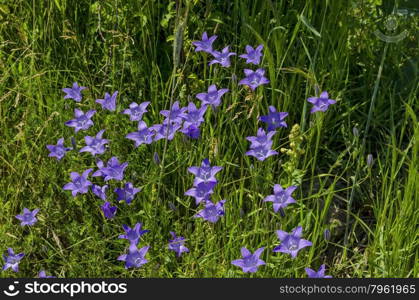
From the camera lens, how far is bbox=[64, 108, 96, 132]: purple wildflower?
2645mm

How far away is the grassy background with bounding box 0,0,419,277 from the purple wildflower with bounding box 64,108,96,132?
0.30 ft

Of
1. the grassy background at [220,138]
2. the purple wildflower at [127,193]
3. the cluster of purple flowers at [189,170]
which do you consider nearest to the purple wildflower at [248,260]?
the cluster of purple flowers at [189,170]

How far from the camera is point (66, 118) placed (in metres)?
2.90

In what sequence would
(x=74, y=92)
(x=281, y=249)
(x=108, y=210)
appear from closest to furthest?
(x=281, y=249)
(x=108, y=210)
(x=74, y=92)


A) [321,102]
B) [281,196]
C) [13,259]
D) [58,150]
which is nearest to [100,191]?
[58,150]

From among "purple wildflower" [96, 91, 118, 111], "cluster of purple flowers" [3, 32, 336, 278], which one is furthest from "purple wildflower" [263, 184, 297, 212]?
"purple wildflower" [96, 91, 118, 111]

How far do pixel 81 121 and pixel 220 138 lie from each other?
515mm

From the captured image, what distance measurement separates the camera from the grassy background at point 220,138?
251 centimetres

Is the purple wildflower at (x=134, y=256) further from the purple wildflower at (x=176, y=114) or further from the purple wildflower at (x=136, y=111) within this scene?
the purple wildflower at (x=136, y=111)

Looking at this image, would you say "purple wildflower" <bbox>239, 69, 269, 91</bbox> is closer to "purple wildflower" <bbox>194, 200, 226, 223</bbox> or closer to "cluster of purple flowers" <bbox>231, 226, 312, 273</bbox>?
"purple wildflower" <bbox>194, 200, 226, 223</bbox>

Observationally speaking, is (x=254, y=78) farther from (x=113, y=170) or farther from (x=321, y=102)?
(x=113, y=170)

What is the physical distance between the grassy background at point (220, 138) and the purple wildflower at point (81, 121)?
0.30 feet

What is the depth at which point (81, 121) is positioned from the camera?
2.68 meters

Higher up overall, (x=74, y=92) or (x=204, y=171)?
(x=74, y=92)
